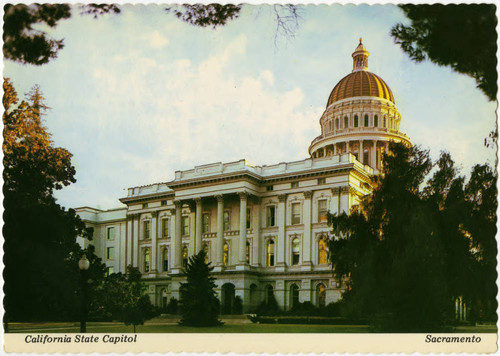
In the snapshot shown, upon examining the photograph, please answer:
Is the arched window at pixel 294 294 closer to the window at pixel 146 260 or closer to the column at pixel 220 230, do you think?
the column at pixel 220 230

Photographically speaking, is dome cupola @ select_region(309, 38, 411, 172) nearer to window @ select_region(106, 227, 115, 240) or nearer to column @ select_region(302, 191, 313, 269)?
column @ select_region(302, 191, 313, 269)

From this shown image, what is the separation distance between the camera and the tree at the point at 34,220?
63.9 ft

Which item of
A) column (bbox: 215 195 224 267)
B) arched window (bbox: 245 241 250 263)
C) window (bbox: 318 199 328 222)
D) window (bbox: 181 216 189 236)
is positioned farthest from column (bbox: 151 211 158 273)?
window (bbox: 318 199 328 222)

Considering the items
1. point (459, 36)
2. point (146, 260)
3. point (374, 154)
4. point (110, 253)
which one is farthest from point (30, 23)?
point (374, 154)

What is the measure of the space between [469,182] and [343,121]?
4434 centimetres

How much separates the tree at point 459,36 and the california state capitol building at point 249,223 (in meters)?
34.1

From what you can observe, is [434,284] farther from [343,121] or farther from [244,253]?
[343,121]

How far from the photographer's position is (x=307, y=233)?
5575 centimetres

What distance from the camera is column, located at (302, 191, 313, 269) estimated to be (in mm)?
55188

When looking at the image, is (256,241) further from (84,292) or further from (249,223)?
(84,292)

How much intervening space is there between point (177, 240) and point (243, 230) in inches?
241

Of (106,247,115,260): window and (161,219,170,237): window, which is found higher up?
(161,219,170,237): window

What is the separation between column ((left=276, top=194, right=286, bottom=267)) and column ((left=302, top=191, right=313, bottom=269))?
77.4 inches

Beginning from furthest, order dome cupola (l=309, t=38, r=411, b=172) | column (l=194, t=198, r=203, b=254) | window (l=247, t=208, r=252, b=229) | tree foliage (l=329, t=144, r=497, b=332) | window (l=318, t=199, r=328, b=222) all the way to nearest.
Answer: dome cupola (l=309, t=38, r=411, b=172) → window (l=247, t=208, r=252, b=229) → column (l=194, t=198, r=203, b=254) → window (l=318, t=199, r=328, b=222) → tree foliage (l=329, t=144, r=497, b=332)
